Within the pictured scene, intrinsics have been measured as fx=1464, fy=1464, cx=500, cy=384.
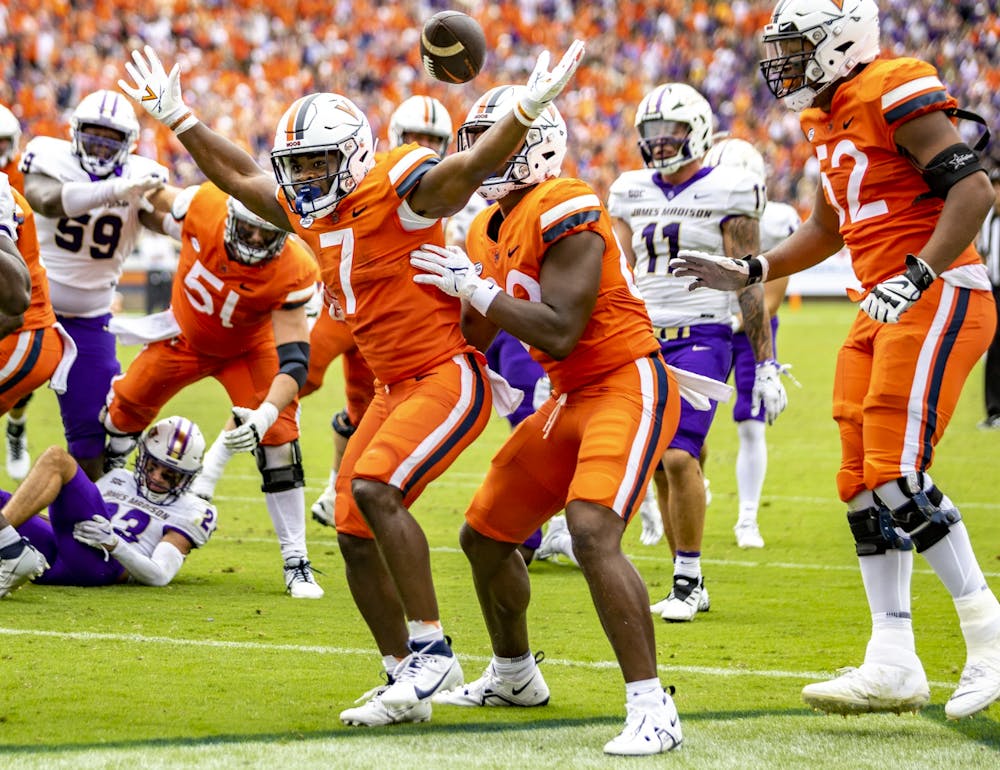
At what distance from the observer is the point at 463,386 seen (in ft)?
14.6

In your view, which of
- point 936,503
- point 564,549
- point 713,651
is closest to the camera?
point 936,503

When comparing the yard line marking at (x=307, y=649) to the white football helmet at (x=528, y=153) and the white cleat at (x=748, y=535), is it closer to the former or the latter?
the white football helmet at (x=528, y=153)

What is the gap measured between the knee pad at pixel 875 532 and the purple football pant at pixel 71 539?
3.24 meters

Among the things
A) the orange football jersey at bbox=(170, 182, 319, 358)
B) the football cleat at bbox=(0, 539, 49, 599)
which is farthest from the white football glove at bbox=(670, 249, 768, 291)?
the football cleat at bbox=(0, 539, 49, 599)

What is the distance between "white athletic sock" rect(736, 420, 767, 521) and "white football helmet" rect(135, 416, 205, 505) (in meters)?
3.06

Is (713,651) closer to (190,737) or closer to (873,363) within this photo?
(873,363)

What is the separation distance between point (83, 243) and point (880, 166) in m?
4.66

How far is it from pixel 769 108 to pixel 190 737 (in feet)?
80.1

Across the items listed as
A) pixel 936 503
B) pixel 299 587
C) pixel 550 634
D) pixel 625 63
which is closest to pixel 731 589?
pixel 550 634

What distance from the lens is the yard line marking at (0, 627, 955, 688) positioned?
193 inches

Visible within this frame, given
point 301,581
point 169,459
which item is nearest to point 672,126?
point 301,581

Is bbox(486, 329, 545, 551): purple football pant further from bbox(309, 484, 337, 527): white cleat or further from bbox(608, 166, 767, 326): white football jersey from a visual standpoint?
bbox(309, 484, 337, 527): white cleat

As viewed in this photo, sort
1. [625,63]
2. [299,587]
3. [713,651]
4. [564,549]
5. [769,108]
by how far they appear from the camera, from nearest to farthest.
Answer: [713,651] < [299,587] < [564,549] < [769,108] < [625,63]

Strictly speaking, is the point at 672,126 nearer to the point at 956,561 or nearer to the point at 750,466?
the point at 750,466
